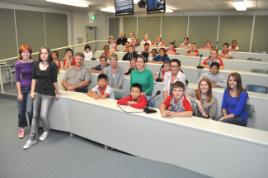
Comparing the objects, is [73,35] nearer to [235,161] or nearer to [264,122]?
[264,122]

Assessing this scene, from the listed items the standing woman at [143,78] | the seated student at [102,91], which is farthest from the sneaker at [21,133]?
the standing woman at [143,78]

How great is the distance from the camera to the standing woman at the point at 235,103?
289 centimetres

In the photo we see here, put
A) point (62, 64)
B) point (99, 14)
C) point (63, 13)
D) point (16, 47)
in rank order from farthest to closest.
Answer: point (99, 14)
point (63, 13)
point (16, 47)
point (62, 64)

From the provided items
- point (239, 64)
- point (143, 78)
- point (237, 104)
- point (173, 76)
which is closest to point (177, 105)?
point (237, 104)

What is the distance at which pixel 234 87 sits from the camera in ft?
9.88

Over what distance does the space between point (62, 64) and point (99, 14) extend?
20.8 feet

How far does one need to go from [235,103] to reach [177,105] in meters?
0.85

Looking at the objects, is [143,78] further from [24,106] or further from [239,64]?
[239,64]

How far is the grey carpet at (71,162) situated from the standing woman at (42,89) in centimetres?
22

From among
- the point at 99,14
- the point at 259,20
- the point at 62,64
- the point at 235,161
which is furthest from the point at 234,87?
the point at 99,14

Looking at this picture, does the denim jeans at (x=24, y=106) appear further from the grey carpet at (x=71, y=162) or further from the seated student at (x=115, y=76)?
the seated student at (x=115, y=76)

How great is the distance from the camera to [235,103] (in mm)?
2971

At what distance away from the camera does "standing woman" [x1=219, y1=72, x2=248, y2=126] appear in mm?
2895

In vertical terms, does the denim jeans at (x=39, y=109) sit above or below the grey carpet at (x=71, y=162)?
above
